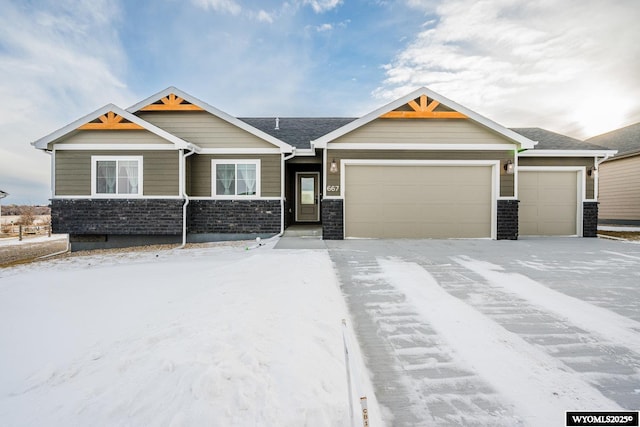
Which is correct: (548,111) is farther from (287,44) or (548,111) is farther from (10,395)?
(10,395)

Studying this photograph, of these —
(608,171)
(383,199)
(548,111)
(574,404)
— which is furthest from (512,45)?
(574,404)

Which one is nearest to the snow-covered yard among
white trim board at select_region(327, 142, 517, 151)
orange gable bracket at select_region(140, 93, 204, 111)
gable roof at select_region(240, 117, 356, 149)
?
white trim board at select_region(327, 142, 517, 151)

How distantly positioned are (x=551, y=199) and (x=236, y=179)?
10.7 meters

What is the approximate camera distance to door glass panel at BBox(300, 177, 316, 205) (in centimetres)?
1290

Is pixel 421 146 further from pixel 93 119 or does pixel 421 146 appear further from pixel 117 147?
pixel 93 119

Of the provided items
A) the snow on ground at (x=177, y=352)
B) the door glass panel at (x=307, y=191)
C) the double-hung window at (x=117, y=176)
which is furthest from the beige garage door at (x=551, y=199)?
the double-hung window at (x=117, y=176)

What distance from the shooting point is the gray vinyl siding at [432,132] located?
348 inches

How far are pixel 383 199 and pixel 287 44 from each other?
11015 millimetres

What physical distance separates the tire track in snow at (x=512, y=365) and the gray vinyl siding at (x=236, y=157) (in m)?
6.74

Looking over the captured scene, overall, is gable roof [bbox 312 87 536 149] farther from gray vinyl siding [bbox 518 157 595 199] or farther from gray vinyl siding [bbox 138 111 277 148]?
gray vinyl siding [bbox 138 111 277 148]

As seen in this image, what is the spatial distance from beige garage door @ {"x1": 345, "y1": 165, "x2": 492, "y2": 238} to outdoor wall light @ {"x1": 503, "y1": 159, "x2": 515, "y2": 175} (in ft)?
1.38

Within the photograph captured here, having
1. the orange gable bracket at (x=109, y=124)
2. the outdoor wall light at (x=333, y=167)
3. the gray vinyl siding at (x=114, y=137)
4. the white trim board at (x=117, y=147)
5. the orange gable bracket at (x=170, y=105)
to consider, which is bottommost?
the outdoor wall light at (x=333, y=167)

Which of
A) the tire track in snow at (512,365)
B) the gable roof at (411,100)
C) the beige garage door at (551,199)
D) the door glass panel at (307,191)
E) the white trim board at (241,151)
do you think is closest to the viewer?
the tire track in snow at (512,365)

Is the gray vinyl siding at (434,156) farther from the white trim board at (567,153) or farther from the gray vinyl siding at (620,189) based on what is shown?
the gray vinyl siding at (620,189)
